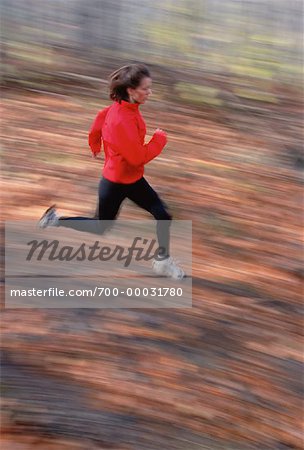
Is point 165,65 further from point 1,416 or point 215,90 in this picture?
point 1,416

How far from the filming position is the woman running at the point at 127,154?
13.6 feet

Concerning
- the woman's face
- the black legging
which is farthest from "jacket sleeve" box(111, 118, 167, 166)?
the black legging

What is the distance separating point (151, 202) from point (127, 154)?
46 cm

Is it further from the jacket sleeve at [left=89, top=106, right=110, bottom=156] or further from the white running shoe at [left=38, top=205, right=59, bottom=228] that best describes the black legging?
the white running shoe at [left=38, top=205, right=59, bottom=228]

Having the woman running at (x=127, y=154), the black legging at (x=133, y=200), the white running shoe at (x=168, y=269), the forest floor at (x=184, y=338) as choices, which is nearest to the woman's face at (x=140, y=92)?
the woman running at (x=127, y=154)

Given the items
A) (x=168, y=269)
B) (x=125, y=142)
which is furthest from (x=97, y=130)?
(x=168, y=269)

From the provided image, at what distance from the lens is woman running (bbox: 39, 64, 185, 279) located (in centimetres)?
414

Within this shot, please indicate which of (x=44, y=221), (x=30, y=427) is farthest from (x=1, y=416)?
(x=44, y=221)

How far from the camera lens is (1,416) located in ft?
12.6

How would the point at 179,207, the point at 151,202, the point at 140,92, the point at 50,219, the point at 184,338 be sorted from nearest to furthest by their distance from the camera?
the point at 140,92, the point at 184,338, the point at 151,202, the point at 50,219, the point at 179,207

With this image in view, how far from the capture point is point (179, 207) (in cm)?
572

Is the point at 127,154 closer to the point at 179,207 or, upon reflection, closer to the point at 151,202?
the point at 151,202

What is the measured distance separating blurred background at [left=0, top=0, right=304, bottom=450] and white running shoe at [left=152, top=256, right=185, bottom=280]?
0.15m

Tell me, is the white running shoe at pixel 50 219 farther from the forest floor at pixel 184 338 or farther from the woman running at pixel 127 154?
the forest floor at pixel 184 338
